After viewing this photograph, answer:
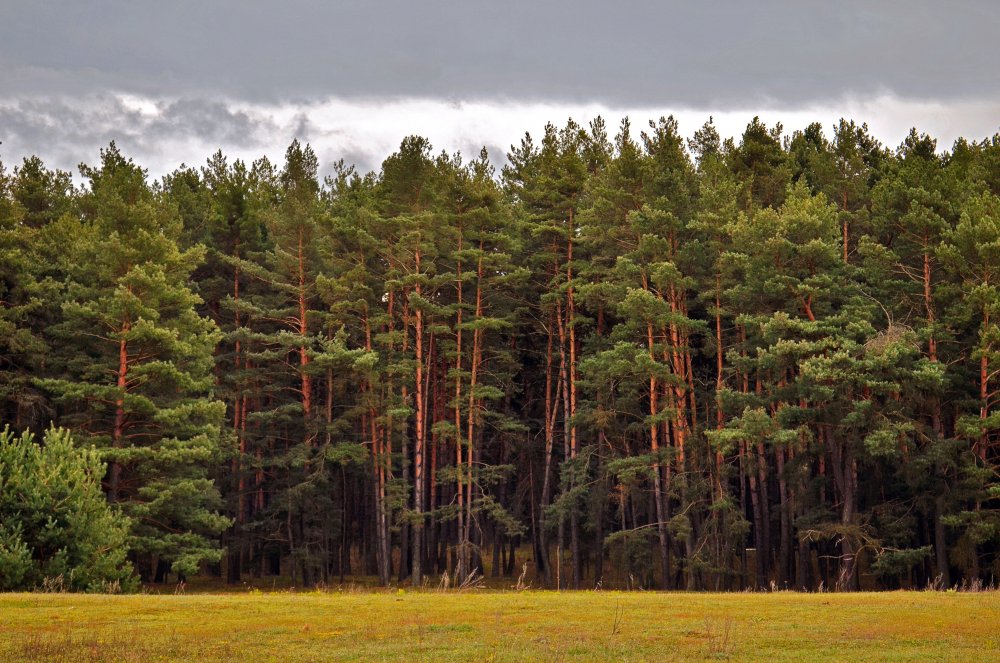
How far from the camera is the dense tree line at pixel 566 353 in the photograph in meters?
38.9

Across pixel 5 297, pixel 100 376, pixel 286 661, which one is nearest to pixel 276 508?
pixel 100 376

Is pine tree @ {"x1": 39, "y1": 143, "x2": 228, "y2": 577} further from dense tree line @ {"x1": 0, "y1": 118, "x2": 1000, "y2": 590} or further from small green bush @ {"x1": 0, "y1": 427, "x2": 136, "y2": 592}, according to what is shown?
small green bush @ {"x1": 0, "y1": 427, "x2": 136, "y2": 592}

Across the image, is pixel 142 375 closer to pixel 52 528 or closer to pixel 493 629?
pixel 52 528

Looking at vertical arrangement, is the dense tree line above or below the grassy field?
above

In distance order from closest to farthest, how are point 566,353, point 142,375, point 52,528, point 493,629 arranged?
point 493,629
point 52,528
point 142,375
point 566,353

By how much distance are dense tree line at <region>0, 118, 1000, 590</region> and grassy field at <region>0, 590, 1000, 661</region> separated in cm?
1382

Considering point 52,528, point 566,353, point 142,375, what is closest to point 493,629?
point 52,528

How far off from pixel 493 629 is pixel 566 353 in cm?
3398

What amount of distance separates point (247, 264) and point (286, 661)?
126 ft

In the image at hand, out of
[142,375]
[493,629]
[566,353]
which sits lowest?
[493,629]

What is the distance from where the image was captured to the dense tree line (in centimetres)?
3891

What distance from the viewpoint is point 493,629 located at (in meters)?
19.2

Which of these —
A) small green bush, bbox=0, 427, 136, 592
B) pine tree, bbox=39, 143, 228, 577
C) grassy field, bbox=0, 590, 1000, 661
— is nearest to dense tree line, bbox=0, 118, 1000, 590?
pine tree, bbox=39, 143, 228, 577

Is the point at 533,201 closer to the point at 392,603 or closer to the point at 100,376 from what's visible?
the point at 100,376
